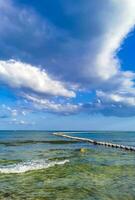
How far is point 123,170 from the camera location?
1024 inches

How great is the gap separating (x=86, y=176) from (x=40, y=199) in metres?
7.63

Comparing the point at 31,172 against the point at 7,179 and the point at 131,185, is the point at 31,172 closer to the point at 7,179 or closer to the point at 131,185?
the point at 7,179

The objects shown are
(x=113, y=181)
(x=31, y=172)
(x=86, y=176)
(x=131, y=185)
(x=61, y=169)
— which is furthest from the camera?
(x=61, y=169)

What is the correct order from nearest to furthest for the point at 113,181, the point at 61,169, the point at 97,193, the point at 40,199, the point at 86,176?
1. the point at 40,199
2. the point at 97,193
3. the point at 113,181
4. the point at 86,176
5. the point at 61,169

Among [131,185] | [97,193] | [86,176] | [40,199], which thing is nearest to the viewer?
[40,199]

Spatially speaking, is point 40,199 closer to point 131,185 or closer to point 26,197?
point 26,197

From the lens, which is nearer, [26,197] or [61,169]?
[26,197]

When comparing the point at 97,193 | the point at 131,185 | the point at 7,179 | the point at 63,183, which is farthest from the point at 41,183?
the point at 131,185

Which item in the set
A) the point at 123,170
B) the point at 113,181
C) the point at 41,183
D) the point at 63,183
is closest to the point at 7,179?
the point at 41,183

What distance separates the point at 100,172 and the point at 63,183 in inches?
217

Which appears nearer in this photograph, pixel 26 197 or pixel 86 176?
pixel 26 197

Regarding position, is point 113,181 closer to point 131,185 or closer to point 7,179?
point 131,185

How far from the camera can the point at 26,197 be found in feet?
53.2

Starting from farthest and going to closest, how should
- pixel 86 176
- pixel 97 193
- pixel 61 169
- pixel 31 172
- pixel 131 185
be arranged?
pixel 61 169 < pixel 31 172 < pixel 86 176 < pixel 131 185 < pixel 97 193
